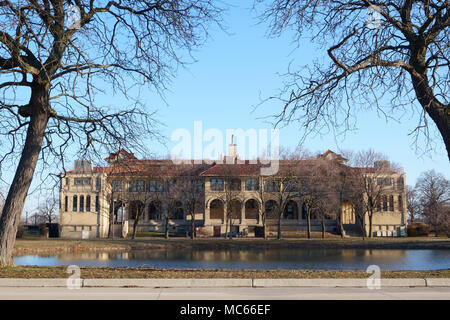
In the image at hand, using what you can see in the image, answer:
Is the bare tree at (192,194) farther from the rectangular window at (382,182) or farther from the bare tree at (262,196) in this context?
the rectangular window at (382,182)

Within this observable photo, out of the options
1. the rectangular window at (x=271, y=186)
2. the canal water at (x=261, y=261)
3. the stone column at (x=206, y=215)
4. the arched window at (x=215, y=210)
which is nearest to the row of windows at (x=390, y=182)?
the rectangular window at (x=271, y=186)

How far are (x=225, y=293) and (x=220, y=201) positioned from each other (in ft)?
193

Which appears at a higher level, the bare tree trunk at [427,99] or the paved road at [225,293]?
the bare tree trunk at [427,99]

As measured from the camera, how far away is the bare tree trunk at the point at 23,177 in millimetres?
14672

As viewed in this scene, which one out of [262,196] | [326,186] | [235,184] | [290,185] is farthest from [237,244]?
[235,184]

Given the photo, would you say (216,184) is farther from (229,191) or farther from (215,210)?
(229,191)

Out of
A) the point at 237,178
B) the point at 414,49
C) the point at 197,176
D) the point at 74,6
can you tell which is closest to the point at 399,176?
the point at 237,178

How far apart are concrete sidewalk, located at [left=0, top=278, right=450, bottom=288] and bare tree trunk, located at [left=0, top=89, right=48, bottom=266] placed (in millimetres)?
3306

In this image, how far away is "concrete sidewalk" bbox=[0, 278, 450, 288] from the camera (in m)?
11.5

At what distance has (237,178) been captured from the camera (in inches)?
2559

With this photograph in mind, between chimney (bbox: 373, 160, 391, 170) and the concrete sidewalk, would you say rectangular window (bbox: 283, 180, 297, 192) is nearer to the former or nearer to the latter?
chimney (bbox: 373, 160, 391, 170)

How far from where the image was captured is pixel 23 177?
586 inches

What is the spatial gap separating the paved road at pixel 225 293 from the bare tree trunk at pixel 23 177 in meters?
4.05

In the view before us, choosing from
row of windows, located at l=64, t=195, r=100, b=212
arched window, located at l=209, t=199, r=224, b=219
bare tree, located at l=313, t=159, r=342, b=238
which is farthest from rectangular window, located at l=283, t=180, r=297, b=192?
row of windows, located at l=64, t=195, r=100, b=212
